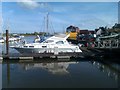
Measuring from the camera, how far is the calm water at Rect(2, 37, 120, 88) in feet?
62.2

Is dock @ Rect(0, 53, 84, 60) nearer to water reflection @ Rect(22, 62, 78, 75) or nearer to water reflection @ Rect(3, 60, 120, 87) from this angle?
water reflection @ Rect(3, 60, 120, 87)

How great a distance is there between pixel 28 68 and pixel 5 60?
6.14 meters

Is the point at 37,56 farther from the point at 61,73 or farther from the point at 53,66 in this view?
the point at 61,73

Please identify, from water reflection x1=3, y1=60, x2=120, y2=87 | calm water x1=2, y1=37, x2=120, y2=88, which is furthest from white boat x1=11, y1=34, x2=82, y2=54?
water reflection x1=3, y1=60, x2=120, y2=87

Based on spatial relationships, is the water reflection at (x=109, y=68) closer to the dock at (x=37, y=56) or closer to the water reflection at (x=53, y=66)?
the water reflection at (x=53, y=66)

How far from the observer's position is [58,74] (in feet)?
76.8

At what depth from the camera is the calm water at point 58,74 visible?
62.2 ft

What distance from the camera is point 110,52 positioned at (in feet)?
113

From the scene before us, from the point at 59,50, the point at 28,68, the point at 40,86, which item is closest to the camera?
the point at 40,86

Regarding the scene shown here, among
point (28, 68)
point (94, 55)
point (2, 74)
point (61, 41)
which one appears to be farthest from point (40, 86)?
point (61, 41)

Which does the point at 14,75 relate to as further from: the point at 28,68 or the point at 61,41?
the point at 61,41

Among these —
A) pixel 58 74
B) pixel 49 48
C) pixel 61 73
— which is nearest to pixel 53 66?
pixel 61 73

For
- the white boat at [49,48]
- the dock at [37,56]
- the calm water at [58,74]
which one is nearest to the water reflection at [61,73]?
the calm water at [58,74]

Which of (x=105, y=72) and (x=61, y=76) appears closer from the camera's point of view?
(x=61, y=76)
